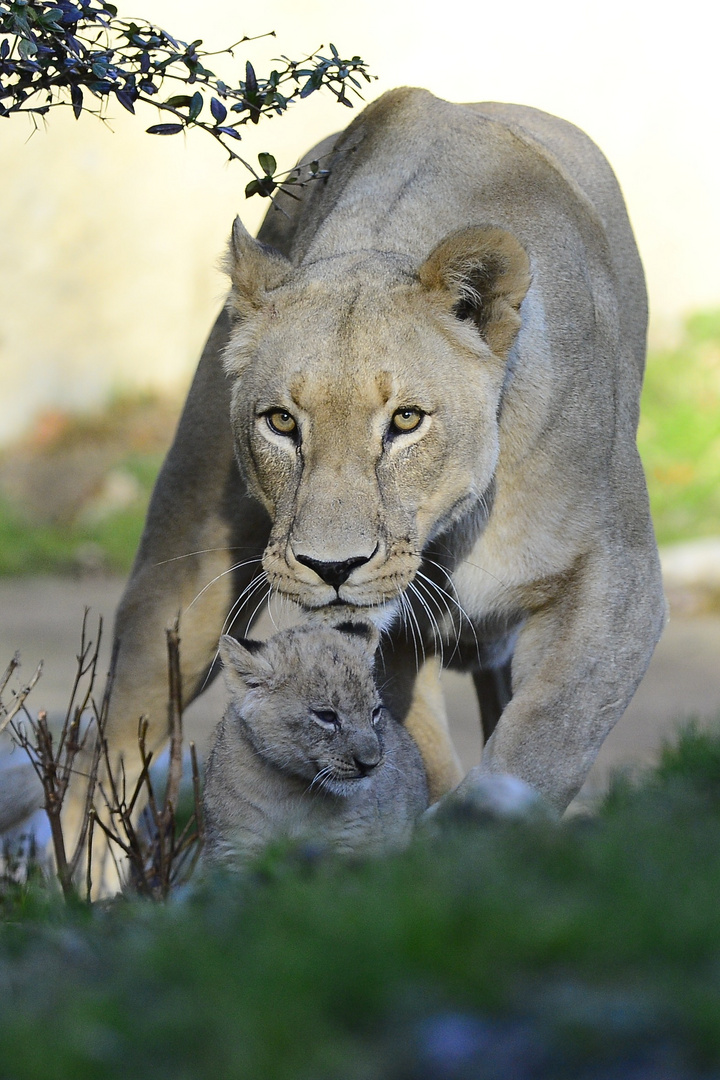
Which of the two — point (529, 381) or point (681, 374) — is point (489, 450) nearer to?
point (529, 381)

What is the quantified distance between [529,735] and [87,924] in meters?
1.17

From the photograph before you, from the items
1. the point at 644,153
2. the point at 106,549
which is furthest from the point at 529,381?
the point at 644,153

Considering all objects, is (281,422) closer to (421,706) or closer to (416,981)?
(421,706)

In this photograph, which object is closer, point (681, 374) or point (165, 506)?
point (165, 506)

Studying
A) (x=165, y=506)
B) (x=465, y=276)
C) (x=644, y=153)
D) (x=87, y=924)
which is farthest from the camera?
(x=644, y=153)

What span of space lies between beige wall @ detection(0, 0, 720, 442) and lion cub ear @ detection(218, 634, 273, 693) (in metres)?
8.81

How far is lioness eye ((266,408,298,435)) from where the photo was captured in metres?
2.91

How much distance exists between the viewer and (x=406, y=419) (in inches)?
112

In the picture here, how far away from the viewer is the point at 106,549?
10727 mm

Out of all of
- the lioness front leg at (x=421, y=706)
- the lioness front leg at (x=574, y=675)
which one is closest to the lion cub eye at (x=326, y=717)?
the lioness front leg at (x=574, y=675)

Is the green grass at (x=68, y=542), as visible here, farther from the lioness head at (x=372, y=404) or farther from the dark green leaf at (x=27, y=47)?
the dark green leaf at (x=27, y=47)

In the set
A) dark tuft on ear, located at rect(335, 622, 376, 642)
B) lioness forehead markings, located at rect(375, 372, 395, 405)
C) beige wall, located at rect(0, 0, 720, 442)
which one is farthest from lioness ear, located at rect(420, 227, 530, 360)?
beige wall, located at rect(0, 0, 720, 442)

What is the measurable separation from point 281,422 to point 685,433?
8.33 metres

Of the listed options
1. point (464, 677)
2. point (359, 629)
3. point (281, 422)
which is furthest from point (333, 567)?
point (464, 677)
